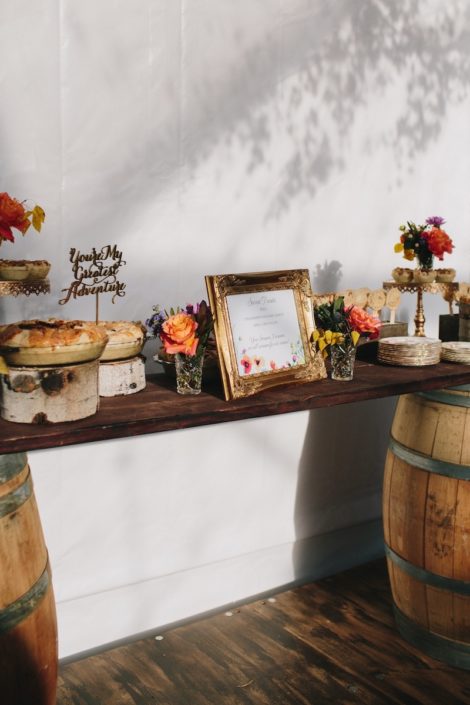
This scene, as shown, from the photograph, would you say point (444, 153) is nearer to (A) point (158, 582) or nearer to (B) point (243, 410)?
(B) point (243, 410)

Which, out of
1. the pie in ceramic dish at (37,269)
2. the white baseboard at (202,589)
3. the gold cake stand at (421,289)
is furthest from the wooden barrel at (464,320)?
the pie in ceramic dish at (37,269)

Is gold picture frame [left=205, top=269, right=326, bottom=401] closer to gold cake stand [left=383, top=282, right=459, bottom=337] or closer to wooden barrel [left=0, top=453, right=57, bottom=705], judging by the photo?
wooden barrel [left=0, top=453, right=57, bottom=705]

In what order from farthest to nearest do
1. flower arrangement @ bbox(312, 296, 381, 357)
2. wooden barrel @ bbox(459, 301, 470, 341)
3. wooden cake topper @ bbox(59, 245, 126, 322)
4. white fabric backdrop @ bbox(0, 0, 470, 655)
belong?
wooden barrel @ bbox(459, 301, 470, 341), white fabric backdrop @ bbox(0, 0, 470, 655), flower arrangement @ bbox(312, 296, 381, 357), wooden cake topper @ bbox(59, 245, 126, 322)

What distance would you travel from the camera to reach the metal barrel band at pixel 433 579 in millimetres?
2352

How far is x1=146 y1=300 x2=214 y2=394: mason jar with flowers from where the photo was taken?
70.9 inches

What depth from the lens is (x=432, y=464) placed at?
91.6 inches

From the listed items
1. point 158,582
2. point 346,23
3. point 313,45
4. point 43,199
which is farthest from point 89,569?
point 346,23

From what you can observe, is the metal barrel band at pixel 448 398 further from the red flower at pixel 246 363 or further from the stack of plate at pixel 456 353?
the red flower at pixel 246 363

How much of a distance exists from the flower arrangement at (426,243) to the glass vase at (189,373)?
120 centimetres

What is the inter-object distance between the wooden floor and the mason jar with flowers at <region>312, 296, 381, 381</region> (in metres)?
1.06

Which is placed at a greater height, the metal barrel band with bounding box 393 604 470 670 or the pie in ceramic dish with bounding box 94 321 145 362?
the pie in ceramic dish with bounding box 94 321 145 362

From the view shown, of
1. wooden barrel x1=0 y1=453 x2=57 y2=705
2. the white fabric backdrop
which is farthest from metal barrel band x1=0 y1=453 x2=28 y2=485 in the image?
the white fabric backdrop

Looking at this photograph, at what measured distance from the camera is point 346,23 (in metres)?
2.78

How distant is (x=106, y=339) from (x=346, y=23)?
1836 millimetres
